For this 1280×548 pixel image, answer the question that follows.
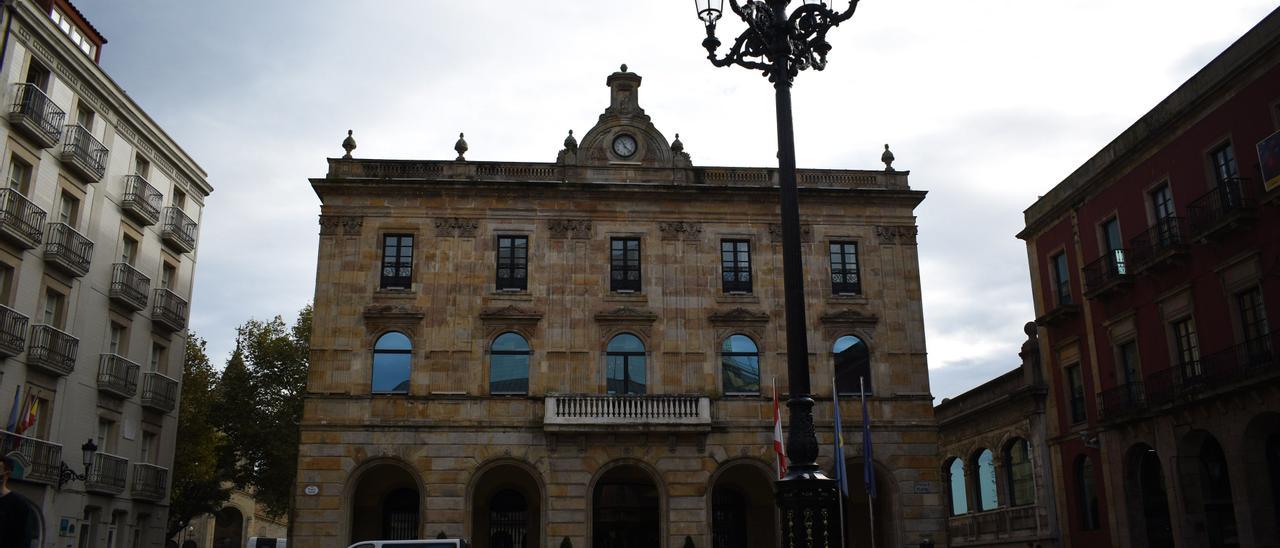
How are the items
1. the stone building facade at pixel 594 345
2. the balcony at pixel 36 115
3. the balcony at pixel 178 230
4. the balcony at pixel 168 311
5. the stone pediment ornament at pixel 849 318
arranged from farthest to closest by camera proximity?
1. the balcony at pixel 178 230
2. the balcony at pixel 168 311
3. the stone pediment ornament at pixel 849 318
4. the stone building facade at pixel 594 345
5. the balcony at pixel 36 115

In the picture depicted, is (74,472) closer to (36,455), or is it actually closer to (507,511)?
(36,455)

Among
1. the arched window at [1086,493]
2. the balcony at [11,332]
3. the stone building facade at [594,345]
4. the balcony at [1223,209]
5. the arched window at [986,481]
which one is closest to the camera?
the balcony at [1223,209]

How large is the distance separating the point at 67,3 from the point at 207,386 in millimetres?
16043

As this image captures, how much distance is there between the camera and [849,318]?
32.6 m

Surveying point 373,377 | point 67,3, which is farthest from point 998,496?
point 67,3

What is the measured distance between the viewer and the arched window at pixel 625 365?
31812 mm

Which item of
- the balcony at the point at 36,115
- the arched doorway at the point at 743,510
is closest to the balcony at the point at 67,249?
the balcony at the point at 36,115

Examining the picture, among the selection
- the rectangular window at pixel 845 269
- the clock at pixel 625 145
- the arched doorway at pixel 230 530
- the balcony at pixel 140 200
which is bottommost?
the arched doorway at pixel 230 530

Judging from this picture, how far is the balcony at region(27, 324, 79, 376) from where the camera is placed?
86.5 ft

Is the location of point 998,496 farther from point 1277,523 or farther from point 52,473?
point 52,473

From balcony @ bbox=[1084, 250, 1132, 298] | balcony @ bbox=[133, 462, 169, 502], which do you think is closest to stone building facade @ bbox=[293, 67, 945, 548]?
balcony @ bbox=[1084, 250, 1132, 298]

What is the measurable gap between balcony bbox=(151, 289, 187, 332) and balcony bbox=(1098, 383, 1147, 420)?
3032 cm

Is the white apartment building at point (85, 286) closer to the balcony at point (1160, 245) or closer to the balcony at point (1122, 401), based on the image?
the balcony at point (1122, 401)

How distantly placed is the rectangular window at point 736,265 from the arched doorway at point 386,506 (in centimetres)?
1208
